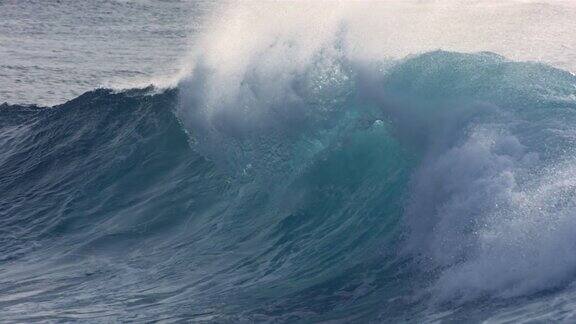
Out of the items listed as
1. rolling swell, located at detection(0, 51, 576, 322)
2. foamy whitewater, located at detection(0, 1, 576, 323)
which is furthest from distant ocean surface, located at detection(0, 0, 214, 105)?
rolling swell, located at detection(0, 51, 576, 322)

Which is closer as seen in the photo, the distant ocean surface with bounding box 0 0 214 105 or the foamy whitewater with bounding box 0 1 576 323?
the foamy whitewater with bounding box 0 1 576 323

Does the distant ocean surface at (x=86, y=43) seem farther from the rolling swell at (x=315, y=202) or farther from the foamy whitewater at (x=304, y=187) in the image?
the rolling swell at (x=315, y=202)

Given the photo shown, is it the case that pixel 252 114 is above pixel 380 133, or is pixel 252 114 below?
above

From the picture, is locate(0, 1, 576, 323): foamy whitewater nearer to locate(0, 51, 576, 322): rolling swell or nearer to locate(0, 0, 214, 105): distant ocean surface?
locate(0, 51, 576, 322): rolling swell

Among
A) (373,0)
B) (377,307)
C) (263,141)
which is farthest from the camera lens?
(373,0)

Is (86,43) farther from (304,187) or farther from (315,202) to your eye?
(315,202)

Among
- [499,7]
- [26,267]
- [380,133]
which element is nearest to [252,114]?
[380,133]

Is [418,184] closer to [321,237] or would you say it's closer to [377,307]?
[321,237]
